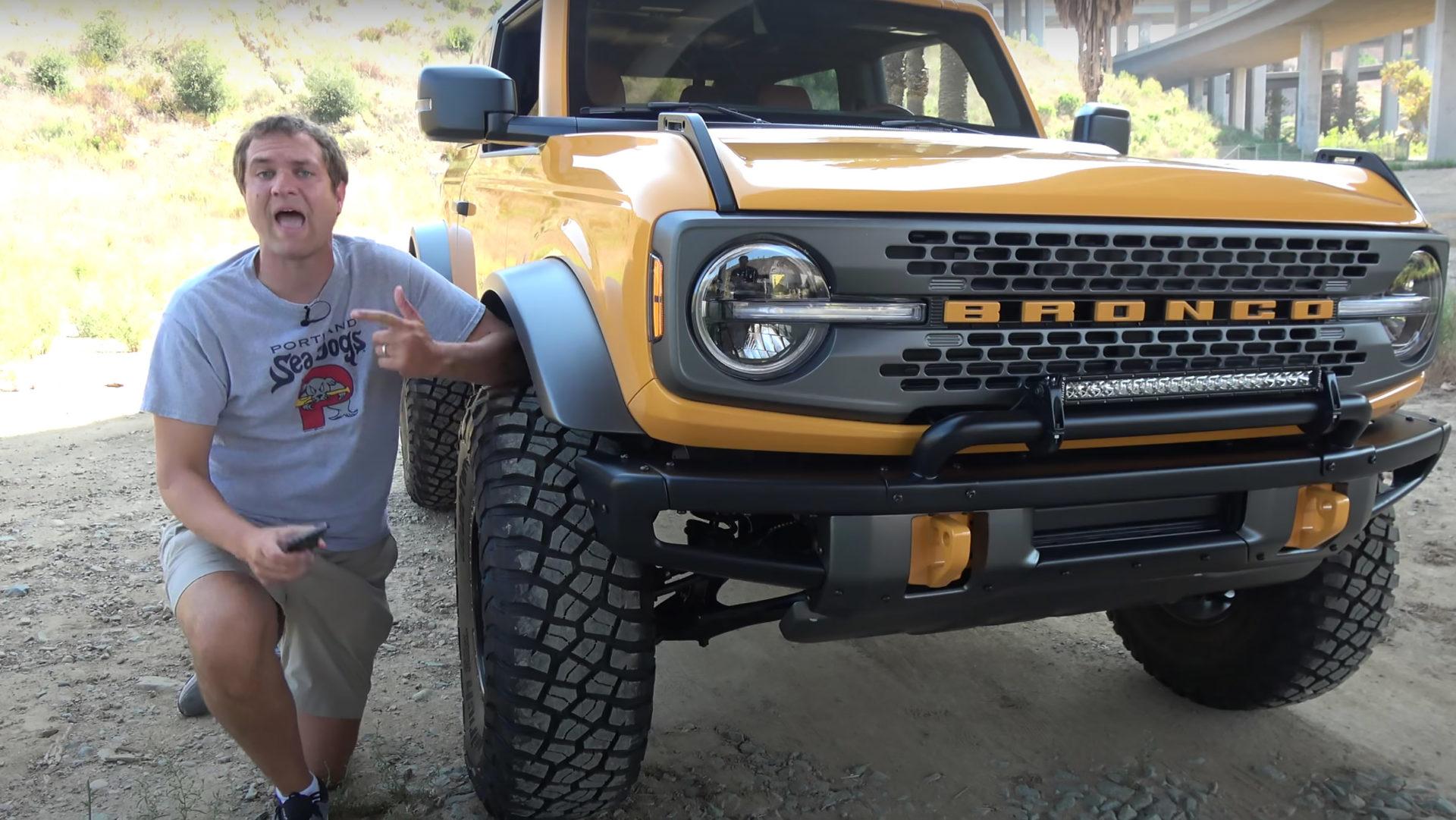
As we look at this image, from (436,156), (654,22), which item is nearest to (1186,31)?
(436,156)

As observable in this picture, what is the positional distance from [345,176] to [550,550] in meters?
1.17

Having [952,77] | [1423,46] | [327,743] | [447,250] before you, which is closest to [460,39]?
[447,250]

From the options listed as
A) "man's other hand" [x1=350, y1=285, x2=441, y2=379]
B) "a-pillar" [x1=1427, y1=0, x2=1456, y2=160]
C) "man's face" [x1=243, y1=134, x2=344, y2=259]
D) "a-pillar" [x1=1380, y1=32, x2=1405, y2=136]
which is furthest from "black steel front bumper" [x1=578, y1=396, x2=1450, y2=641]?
"a-pillar" [x1=1380, y1=32, x2=1405, y2=136]

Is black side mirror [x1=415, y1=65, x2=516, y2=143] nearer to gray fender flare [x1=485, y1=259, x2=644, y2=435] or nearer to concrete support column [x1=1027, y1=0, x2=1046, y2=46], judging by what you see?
gray fender flare [x1=485, y1=259, x2=644, y2=435]

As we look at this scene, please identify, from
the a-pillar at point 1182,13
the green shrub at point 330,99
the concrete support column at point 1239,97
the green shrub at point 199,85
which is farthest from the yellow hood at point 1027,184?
the a-pillar at point 1182,13

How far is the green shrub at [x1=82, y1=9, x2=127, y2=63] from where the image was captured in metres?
31.0

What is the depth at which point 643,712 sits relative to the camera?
2043 millimetres

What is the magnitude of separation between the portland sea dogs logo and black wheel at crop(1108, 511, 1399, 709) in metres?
2.21

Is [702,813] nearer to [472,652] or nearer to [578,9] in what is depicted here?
[472,652]

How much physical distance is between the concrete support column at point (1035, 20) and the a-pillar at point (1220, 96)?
48.5 feet

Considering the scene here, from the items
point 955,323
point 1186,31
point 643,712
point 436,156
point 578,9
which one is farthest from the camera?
point 1186,31

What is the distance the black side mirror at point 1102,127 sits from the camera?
3.23 metres

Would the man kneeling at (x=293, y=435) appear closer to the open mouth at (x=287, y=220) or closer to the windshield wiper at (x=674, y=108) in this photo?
the open mouth at (x=287, y=220)

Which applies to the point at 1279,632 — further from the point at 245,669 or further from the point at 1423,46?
the point at 1423,46
